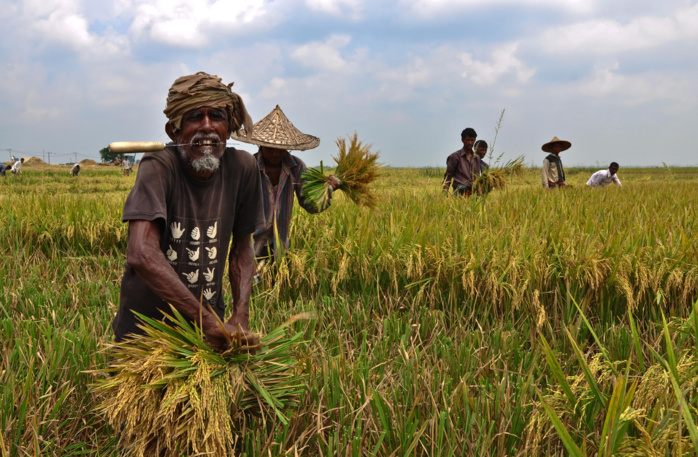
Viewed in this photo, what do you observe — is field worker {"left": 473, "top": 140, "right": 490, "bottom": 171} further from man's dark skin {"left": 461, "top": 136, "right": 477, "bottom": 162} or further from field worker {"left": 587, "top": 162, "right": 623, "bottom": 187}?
field worker {"left": 587, "top": 162, "right": 623, "bottom": 187}

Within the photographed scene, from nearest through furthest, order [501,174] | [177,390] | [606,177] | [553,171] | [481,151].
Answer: [177,390] < [501,174] < [481,151] < [553,171] < [606,177]

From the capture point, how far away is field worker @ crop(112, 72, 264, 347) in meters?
1.55

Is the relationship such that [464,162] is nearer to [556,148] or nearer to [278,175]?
[556,148]

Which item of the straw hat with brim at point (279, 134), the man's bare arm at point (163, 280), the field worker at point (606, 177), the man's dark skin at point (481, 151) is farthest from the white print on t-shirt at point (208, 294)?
the field worker at point (606, 177)

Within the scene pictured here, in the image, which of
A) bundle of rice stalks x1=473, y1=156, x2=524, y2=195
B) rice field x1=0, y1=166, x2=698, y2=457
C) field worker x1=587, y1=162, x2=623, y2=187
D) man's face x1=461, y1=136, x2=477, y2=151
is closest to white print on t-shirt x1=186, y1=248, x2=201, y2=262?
rice field x1=0, y1=166, x2=698, y2=457

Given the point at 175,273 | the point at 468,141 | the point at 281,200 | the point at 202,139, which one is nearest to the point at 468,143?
the point at 468,141

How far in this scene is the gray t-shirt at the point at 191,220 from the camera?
1.69 metres

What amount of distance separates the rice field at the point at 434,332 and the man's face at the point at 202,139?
80 cm

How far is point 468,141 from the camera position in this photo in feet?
21.2

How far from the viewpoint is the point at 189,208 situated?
1779 millimetres

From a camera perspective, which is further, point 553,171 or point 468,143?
point 553,171

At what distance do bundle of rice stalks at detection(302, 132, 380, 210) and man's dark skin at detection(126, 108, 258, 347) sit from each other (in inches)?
69.7

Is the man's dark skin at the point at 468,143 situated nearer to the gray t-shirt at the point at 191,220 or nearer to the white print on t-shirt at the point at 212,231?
the gray t-shirt at the point at 191,220

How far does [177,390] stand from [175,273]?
36 centimetres
